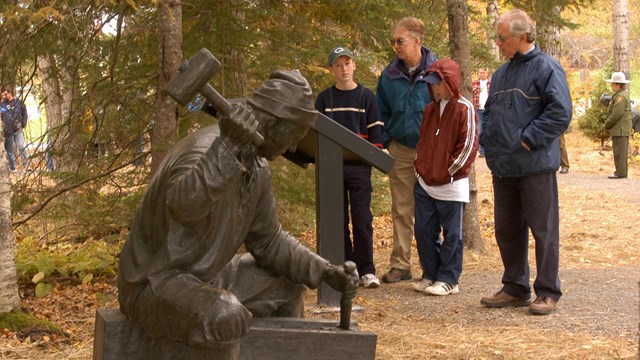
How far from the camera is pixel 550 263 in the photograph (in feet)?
21.1

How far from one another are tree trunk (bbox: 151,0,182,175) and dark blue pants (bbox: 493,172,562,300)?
265 cm

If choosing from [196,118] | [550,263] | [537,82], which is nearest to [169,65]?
[196,118]

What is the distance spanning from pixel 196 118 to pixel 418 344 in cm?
318

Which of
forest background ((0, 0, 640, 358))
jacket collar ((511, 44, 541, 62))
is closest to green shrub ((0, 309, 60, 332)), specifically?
forest background ((0, 0, 640, 358))

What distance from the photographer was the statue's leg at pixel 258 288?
14.0 ft

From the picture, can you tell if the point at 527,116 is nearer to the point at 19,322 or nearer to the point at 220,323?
the point at 220,323

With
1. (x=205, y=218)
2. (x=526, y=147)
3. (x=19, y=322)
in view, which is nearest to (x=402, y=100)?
(x=526, y=147)

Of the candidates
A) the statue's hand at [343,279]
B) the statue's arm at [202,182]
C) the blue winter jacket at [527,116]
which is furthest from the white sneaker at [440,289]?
the statue's arm at [202,182]

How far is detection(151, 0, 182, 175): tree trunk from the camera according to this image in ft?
23.5

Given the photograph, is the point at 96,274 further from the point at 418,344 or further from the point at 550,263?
the point at 550,263

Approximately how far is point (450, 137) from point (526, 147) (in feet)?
2.61

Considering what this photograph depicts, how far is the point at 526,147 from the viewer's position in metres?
6.28

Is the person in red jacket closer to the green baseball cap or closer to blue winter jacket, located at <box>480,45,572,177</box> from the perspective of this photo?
blue winter jacket, located at <box>480,45,572,177</box>

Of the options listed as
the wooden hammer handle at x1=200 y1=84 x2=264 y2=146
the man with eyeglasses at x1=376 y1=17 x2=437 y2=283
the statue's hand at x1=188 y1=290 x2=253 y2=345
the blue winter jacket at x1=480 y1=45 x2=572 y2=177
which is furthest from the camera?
the man with eyeglasses at x1=376 y1=17 x2=437 y2=283
